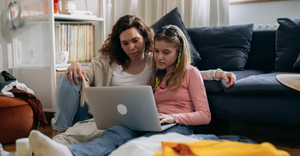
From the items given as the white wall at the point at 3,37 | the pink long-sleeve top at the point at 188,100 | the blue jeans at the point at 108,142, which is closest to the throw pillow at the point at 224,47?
the pink long-sleeve top at the point at 188,100

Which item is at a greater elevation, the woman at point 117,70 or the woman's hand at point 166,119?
the woman at point 117,70

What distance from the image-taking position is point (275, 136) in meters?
1.76

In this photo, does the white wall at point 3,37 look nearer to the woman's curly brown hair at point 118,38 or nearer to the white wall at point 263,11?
the woman's curly brown hair at point 118,38

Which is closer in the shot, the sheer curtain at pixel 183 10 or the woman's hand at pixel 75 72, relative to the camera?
the woman's hand at pixel 75 72

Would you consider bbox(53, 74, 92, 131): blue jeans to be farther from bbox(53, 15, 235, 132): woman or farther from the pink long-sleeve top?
the pink long-sleeve top

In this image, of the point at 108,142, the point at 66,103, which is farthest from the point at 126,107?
the point at 66,103

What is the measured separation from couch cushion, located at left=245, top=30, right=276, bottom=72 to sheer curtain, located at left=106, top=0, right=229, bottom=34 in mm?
401

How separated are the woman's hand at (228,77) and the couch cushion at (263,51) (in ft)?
2.61

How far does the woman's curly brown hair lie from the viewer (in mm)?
1530

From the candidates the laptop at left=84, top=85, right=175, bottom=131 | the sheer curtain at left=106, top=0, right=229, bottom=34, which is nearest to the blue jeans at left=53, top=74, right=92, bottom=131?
the laptop at left=84, top=85, right=175, bottom=131

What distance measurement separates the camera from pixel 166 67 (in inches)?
55.3

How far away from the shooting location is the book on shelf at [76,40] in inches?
88.5

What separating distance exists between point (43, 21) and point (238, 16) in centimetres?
179

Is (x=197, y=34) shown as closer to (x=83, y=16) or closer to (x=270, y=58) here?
(x=270, y=58)
